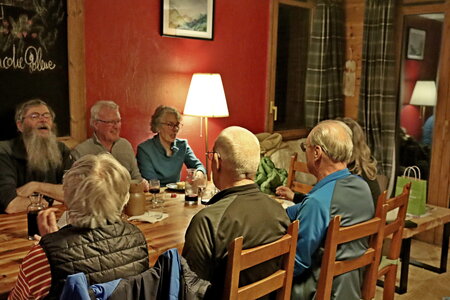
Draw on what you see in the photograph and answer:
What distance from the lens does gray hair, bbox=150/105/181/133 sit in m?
3.59

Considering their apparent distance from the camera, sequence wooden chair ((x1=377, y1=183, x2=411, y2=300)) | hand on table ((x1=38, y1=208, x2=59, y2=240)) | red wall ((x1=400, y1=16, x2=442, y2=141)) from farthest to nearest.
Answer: red wall ((x1=400, y1=16, x2=442, y2=141)) → wooden chair ((x1=377, y1=183, x2=411, y2=300)) → hand on table ((x1=38, y1=208, x2=59, y2=240))

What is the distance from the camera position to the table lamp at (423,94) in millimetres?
4488

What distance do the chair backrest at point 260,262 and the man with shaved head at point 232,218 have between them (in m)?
0.04

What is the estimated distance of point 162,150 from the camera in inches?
141

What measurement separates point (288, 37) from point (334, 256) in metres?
3.31

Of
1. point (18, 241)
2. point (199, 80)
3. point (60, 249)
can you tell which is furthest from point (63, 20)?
point (60, 249)

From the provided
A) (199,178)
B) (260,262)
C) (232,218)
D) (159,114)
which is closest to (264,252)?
(260,262)

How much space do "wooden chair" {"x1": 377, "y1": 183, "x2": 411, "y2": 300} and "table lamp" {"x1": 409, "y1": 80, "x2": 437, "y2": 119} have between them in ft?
7.45

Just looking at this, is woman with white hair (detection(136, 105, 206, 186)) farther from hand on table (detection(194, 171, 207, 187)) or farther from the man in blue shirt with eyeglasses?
hand on table (detection(194, 171, 207, 187))

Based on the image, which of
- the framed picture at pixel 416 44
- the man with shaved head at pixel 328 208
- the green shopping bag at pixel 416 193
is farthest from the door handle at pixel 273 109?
the man with shaved head at pixel 328 208

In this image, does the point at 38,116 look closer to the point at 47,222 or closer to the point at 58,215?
the point at 58,215

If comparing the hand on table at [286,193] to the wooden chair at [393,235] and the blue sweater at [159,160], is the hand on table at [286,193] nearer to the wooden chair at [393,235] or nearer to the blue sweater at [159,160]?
the wooden chair at [393,235]

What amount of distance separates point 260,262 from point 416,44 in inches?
146

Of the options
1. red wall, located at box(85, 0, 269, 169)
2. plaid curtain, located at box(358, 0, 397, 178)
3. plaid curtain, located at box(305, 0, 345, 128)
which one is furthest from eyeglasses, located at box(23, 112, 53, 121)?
plaid curtain, located at box(358, 0, 397, 178)
